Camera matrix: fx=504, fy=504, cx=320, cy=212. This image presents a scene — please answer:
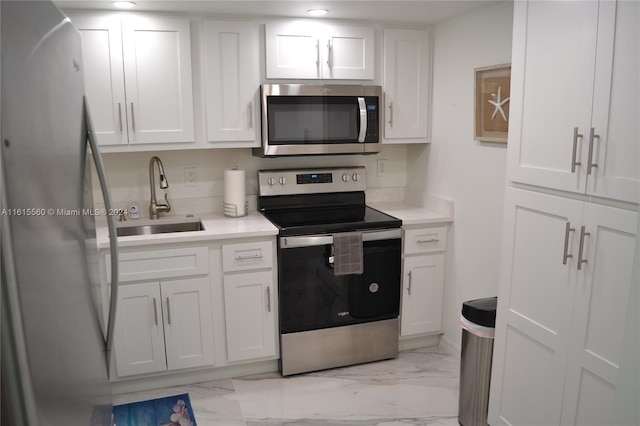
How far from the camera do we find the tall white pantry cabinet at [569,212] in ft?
5.26

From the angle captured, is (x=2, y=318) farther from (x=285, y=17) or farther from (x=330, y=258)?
(x=285, y=17)

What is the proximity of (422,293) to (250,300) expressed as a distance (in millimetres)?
1099

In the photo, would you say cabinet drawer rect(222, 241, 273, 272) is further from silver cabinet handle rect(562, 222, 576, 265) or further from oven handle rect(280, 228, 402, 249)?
silver cabinet handle rect(562, 222, 576, 265)

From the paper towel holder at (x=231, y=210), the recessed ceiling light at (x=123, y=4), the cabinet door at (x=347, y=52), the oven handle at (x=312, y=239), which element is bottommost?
the oven handle at (x=312, y=239)

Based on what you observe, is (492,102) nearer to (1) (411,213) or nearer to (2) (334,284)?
(1) (411,213)

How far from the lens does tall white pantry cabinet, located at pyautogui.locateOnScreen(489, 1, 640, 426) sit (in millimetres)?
1604

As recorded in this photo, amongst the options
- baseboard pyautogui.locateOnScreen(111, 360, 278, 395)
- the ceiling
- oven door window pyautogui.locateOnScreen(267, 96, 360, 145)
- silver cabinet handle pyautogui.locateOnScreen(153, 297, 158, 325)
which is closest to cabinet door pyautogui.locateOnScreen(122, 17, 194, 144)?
the ceiling

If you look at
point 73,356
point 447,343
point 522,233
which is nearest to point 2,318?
point 73,356

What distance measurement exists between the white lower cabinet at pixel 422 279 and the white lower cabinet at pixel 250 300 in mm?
841

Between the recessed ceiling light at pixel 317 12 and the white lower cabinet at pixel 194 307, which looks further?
the recessed ceiling light at pixel 317 12

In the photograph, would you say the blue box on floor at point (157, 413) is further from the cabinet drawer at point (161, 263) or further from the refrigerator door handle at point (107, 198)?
the refrigerator door handle at point (107, 198)

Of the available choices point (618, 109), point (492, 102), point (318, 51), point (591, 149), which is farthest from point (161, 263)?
point (618, 109)

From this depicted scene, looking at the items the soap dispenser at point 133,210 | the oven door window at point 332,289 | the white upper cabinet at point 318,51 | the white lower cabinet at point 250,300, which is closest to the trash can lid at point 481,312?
the oven door window at point 332,289

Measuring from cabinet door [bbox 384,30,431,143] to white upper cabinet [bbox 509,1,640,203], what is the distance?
1.24 metres
